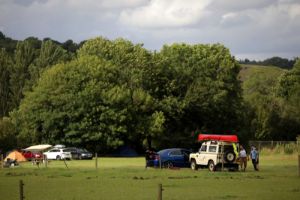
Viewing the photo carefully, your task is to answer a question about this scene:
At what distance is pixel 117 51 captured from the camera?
9825cm

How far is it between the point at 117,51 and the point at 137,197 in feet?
241

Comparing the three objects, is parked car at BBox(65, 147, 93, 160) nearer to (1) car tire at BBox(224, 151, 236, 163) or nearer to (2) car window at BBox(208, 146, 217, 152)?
(2) car window at BBox(208, 146, 217, 152)

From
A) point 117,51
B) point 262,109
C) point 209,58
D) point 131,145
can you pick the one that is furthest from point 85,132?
point 262,109

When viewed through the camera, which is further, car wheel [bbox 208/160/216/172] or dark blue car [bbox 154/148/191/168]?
dark blue car [bbox 154/148/191/168]

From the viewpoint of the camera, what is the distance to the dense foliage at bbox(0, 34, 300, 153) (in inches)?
3442

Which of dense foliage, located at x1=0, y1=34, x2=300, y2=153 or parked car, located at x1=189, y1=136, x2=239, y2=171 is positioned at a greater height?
dense foliage, located at x1=0, y1=34, x2=300, y2=153

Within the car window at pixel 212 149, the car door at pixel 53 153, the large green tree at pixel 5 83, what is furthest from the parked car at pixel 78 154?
the large green tree at pixel 5 83

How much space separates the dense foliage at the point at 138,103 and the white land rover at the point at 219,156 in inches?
1627

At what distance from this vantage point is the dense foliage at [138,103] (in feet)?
287

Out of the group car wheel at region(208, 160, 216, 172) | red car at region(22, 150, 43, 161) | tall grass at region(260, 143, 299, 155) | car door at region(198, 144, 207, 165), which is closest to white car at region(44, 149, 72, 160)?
red car at region(22, 150, 43, 161)

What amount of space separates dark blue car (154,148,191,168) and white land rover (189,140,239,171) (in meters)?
3.25

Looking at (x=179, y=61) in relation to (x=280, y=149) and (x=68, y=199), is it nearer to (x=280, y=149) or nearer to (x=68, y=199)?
(x=280, y=149)

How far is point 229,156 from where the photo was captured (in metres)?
44.7

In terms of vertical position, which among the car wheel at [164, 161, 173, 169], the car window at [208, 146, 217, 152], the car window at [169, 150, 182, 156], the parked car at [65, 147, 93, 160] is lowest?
the parked car at [65, 147, 93, 160]
